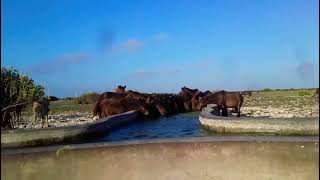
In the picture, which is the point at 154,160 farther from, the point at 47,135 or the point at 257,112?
the point at 257,112

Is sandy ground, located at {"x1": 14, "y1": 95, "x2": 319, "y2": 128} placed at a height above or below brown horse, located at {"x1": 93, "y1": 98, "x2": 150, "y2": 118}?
below

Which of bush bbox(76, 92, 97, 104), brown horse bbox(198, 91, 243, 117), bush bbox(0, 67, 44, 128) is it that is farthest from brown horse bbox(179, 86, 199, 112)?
bush bbox(76, 92, 97, 104)

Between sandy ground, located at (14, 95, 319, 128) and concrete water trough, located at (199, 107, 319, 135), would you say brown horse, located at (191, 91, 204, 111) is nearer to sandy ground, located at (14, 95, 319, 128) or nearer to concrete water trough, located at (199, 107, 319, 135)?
sandy ground, located at (14, 95, 319, 128)

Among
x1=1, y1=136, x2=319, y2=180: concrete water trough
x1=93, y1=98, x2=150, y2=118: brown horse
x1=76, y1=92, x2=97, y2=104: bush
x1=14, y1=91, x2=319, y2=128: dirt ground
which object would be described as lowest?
x1=1, y1=136, x2=319, y2=180: concrete water trough

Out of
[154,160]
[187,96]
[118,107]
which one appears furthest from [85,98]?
[154,160]

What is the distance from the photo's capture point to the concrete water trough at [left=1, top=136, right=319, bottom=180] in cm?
688

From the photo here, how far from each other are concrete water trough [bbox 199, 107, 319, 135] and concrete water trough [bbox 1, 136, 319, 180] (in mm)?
2509

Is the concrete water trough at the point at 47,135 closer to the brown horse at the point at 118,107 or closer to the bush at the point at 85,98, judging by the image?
the brown horse at the point at 118,107

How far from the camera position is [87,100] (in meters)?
47.8

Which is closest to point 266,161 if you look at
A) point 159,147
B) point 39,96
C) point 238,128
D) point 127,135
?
point 159,147

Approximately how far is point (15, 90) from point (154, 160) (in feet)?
43.5

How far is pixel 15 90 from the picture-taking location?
62.3 ft

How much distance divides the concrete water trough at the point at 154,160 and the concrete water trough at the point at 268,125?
251 cm

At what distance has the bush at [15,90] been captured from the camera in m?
18.3
